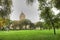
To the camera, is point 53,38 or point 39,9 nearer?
point 53,38

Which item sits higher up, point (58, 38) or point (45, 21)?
point (45, 21)

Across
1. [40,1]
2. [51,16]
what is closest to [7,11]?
[40,1]

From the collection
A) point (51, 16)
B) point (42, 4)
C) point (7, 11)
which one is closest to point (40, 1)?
point (42, 4)

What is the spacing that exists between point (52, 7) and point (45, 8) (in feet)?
2.71

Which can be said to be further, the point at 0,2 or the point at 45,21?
the point at 45,21

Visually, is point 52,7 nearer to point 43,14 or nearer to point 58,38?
point 43,14

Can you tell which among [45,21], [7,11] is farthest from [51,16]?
[7,11]

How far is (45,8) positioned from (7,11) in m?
5.88

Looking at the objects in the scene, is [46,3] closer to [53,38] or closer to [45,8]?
[45,8]

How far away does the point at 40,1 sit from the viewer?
24641mm

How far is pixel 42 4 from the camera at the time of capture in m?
25.1

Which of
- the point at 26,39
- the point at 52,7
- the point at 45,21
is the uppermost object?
the point at 52,7

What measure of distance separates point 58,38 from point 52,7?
15.6 feet

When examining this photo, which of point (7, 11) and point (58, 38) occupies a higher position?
point (7, 11)
